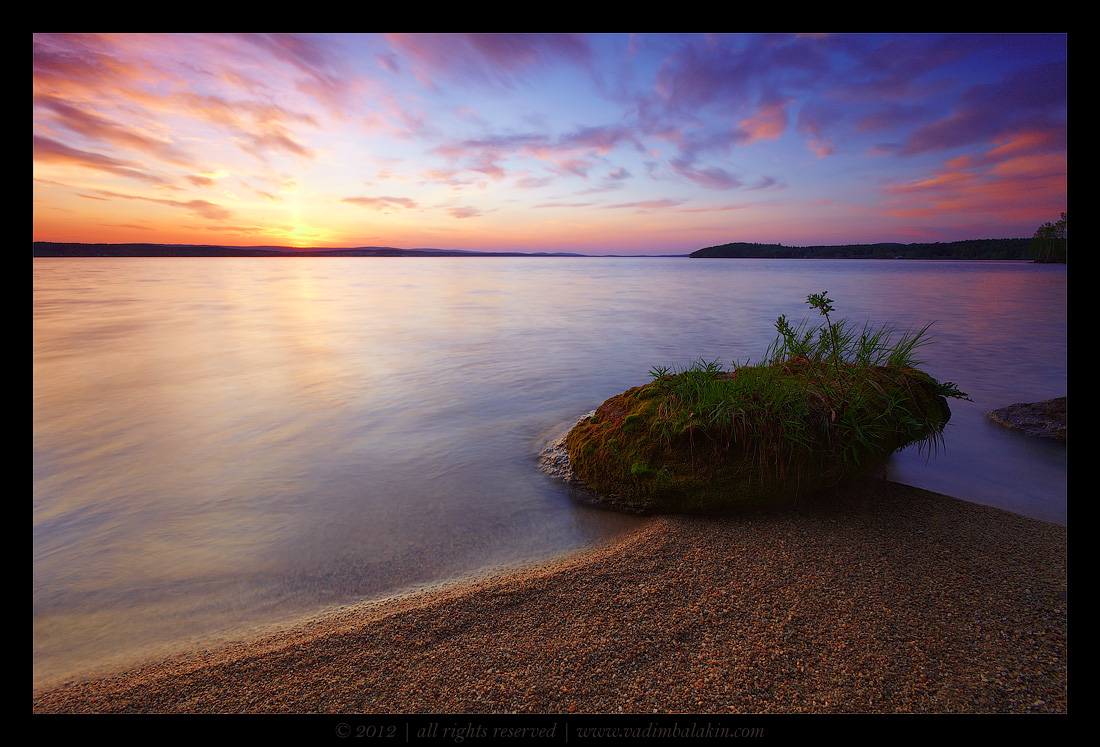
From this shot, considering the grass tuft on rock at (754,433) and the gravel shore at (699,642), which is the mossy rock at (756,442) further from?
the gravel shore at (699,642)

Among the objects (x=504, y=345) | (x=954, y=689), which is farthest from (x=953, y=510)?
(x=504, y=345)

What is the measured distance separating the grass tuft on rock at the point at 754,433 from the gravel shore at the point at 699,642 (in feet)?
1.77

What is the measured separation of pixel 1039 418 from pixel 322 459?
8866mm

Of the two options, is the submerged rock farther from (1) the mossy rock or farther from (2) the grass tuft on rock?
(1) the mossy rock

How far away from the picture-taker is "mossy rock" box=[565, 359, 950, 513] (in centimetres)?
369

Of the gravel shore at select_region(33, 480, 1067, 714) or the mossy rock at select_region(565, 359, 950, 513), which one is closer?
the gravel shore at select_region(33, 480, 1067, 714)

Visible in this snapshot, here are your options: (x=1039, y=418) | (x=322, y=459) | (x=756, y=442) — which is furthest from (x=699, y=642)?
(x=1039, y=418)

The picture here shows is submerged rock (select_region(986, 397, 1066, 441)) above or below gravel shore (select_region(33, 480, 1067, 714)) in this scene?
above

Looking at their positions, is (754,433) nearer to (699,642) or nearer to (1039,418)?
(699,642)

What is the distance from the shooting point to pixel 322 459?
5.72 meters

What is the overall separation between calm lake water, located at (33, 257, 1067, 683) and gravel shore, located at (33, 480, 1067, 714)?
0.67 metres

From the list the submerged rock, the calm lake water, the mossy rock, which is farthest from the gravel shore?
the submerged rock

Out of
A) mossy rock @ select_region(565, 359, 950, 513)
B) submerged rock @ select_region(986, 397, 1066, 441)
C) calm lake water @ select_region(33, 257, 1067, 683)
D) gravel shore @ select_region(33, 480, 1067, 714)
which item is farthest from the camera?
submerged rock @ select_region(986, 397, 1066, 441)
